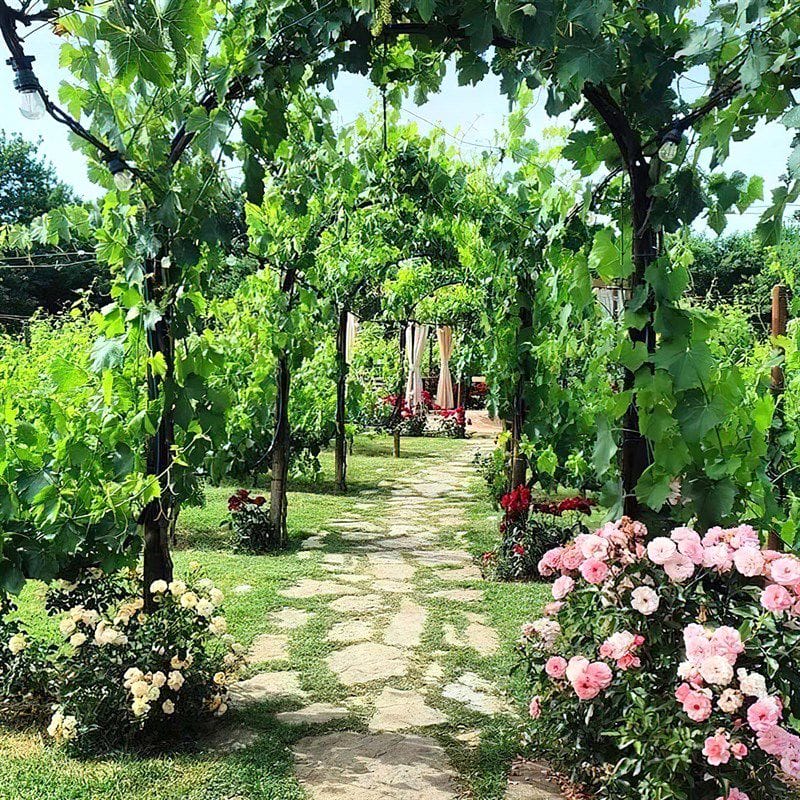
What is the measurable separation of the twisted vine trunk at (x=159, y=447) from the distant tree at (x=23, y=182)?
2552 centimetres

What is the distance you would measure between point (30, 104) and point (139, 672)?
5.44 feet

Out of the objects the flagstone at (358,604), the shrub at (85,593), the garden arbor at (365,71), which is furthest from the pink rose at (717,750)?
the flagstone at (358,604)

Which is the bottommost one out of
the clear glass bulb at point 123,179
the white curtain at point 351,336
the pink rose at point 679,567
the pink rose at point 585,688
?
the pink rose at point 585,688

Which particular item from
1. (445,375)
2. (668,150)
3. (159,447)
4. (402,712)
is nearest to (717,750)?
(402,712)

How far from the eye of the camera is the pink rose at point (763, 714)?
1.93 m

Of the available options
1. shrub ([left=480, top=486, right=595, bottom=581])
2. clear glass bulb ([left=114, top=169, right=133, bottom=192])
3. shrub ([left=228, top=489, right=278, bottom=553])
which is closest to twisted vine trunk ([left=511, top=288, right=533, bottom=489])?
shrub ([left=480, top=486, right=595, bottom=581])

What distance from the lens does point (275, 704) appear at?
307cm

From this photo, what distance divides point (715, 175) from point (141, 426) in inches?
80.0

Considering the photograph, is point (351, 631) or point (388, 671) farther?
point (351, 631)

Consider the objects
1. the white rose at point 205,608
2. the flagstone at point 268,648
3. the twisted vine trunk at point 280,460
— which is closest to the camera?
the white rose at point 205,608

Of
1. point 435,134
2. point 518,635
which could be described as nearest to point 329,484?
point 435,134

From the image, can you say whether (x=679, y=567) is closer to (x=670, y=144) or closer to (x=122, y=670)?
(x=670, y=144)

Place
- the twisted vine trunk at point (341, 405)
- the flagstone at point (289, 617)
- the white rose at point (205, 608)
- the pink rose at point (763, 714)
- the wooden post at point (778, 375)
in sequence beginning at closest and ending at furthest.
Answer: the pink rose at point (763, 714) < the white rose at point (205, 608) < the wooden post at point (778, 375) < the flagstone at point (289, 617) < the twisted vine trunk at point (341, 405)

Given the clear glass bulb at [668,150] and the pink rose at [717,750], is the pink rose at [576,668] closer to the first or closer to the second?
the pink rose at [717,750]
